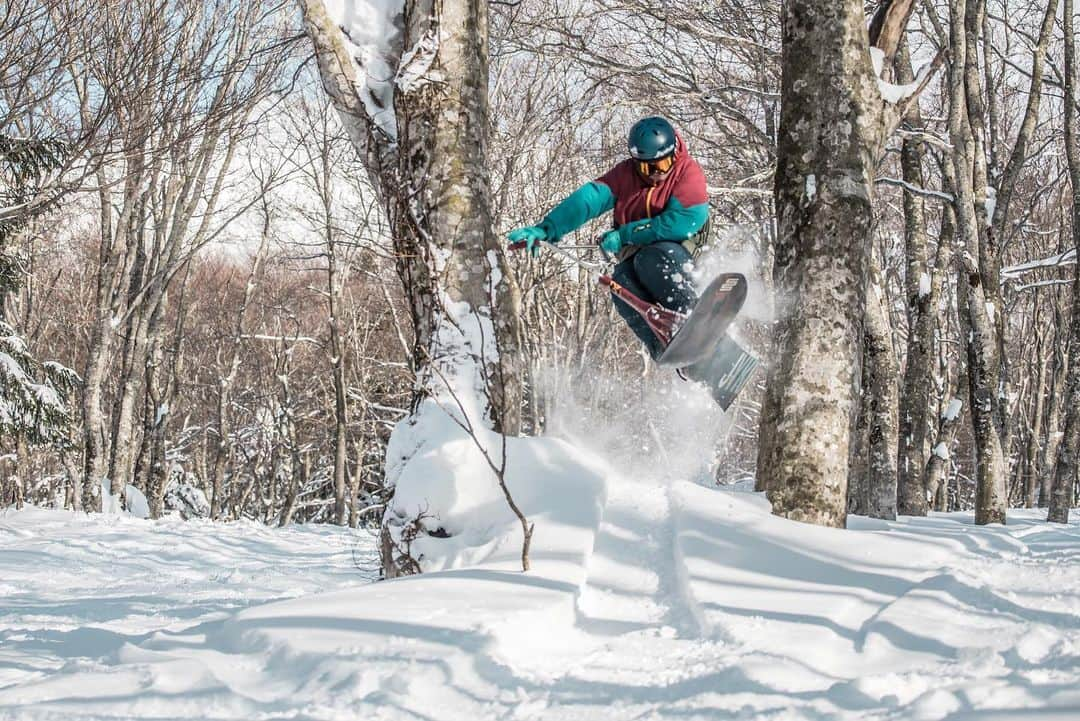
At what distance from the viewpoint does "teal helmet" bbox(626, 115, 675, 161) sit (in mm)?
5145

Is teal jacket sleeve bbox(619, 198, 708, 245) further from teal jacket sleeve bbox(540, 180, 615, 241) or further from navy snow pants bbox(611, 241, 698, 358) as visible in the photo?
teal jacket sleeve bbox(540, 180, 615, 241)

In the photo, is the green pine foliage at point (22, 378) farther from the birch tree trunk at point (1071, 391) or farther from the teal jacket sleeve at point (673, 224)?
the birch tree trunk at point (1071, 391)

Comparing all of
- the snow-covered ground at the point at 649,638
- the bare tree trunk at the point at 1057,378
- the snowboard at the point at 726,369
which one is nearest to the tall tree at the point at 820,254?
the snow-covered ground at the point at 649,638

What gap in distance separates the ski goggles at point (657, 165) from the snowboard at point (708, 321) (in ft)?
2.51

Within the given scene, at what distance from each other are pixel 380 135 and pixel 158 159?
4905 mm

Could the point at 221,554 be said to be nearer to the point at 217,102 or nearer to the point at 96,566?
the point at 96,566

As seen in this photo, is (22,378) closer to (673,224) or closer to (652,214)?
(652,214)

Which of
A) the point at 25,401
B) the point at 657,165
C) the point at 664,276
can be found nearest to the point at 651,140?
the point at 657,165

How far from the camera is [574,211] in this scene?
5406mm

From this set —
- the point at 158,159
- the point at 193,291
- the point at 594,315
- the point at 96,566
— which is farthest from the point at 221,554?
the point at 193,291

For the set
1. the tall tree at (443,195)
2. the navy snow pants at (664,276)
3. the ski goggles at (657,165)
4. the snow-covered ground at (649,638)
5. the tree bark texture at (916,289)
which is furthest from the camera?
the tree bark texture at (916,289)

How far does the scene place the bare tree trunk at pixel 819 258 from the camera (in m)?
3.77

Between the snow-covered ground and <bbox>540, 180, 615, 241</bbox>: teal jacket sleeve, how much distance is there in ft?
6.74

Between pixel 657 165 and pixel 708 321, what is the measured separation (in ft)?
3.40
